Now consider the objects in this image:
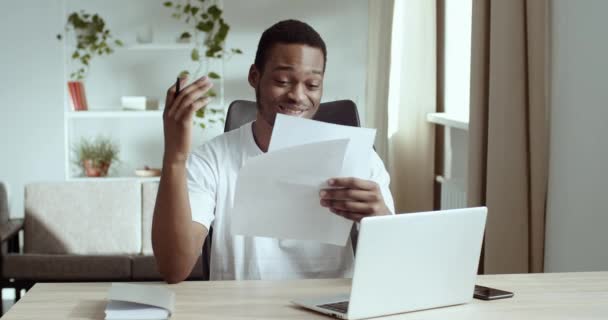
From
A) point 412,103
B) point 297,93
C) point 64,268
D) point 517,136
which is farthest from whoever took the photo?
point 412,103

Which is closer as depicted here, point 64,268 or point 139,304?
point 139,304

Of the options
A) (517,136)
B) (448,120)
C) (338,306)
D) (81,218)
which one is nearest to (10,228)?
(81,218)

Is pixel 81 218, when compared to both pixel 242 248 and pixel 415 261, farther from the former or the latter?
pixel 415 261

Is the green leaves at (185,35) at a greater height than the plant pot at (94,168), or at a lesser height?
greater

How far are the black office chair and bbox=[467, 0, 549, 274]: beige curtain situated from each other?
1.67 feet

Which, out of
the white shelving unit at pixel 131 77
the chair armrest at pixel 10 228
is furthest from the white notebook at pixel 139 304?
the white shelving unit at pixel 131 77

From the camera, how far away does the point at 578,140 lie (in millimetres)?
2432

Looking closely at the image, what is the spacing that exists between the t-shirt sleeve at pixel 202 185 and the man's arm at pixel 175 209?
0.11 ft

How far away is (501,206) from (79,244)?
2025 millimetres

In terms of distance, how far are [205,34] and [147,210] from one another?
176 centimetres

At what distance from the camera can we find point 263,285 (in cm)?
167

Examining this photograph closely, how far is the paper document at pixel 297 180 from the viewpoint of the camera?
1593 millimetres

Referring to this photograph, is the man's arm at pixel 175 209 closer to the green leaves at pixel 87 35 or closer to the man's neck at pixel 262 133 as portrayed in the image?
the man's neck at pixel 262 133

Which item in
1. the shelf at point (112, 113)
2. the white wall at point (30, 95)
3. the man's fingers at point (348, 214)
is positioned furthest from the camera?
the white wall at point (30, 95)
